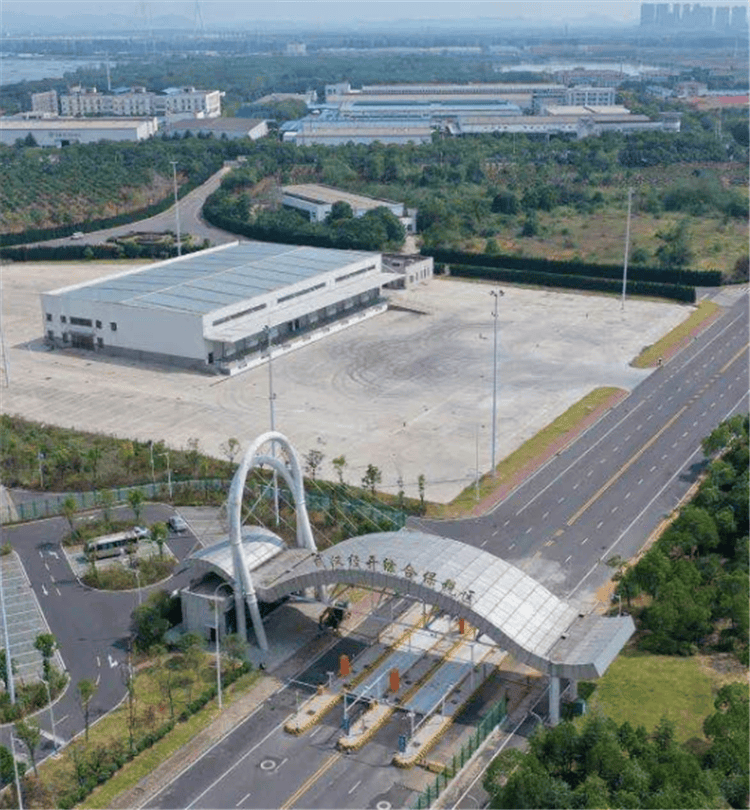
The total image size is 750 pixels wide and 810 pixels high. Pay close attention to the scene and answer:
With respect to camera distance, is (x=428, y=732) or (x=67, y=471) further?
(x=67, y=471)

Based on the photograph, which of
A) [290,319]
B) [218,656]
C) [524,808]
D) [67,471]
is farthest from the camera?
[290,319]

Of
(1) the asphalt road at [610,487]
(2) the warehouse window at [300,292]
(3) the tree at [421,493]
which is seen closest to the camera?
(1) the asphalt road at [610,487]

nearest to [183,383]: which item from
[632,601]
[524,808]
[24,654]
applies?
[24,654]

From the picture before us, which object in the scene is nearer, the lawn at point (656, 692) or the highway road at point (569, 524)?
the highway road at point (569, 524)

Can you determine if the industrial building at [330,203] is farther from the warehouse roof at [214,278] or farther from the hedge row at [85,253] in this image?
the warehouse roof at [214,278]


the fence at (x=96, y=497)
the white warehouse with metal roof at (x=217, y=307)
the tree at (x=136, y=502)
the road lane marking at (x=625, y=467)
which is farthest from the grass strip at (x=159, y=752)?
the white warehouse with metal roof at (x=217, y=307)

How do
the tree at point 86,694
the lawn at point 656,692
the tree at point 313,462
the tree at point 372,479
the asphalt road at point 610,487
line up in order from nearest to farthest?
1. the tree at point 86,694
2. the lawn at point 656,692
3. the asphalt road at point 610,487
4. the tree at point 372,479
5. the tree at point 313,462

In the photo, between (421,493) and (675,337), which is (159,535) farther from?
(675,337)

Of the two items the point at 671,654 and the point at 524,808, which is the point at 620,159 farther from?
the point at 524,808
